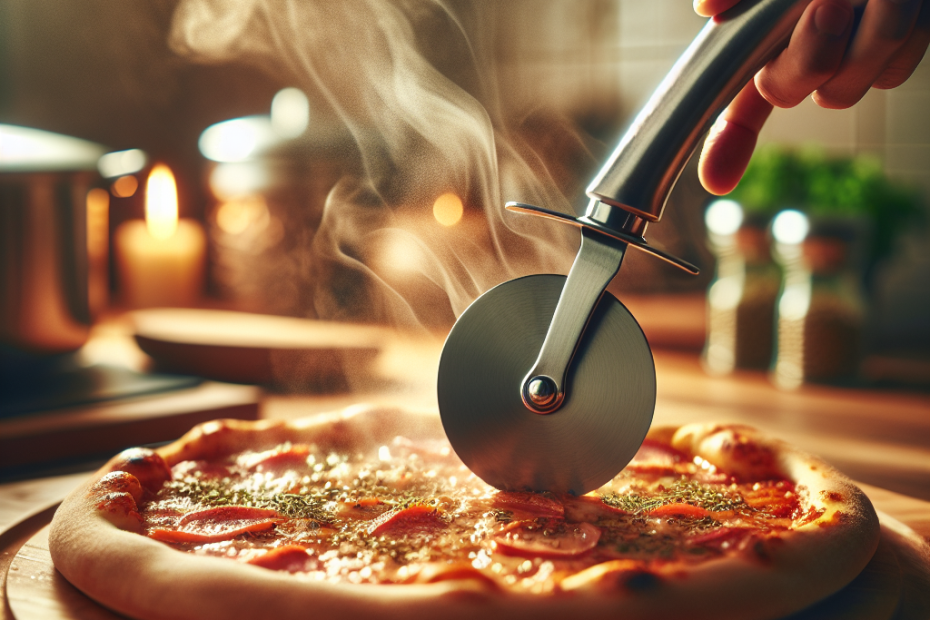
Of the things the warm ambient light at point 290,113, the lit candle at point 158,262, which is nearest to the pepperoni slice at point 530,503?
the lit candle at point 158,262

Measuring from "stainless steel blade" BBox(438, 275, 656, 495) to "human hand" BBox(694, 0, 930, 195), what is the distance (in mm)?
428

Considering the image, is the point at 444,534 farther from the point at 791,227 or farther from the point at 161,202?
the point at 161,202

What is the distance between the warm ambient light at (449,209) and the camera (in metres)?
2.26

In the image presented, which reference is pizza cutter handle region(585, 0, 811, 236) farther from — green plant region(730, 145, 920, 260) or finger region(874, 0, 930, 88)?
green plant region(730, 145, 920, 260)

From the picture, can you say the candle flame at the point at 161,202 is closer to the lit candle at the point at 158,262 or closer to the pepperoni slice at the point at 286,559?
the lit candle at the point at 158,262

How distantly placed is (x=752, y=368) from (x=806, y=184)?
70 cm

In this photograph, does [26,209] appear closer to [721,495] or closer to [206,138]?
[721,495]

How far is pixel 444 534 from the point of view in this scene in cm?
112

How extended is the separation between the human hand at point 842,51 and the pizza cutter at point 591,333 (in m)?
0.03

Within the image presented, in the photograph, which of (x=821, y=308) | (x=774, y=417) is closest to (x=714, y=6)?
(x=774, y=417)

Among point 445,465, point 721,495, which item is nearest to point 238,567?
point 445,465

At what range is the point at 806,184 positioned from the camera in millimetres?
2748

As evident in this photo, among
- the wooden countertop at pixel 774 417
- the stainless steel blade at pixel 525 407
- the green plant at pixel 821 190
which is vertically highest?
the green plant at pixel 821 190

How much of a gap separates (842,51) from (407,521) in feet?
3.09
